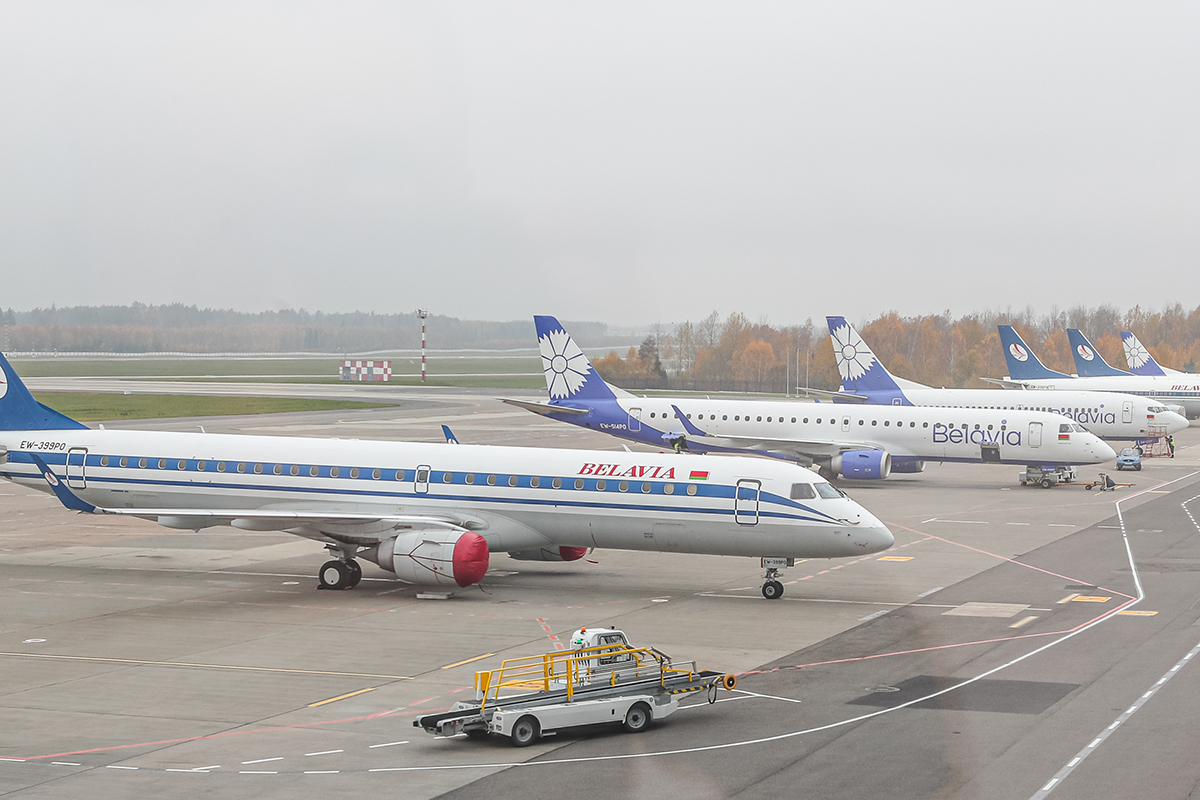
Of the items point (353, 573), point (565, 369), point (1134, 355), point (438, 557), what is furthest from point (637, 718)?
point (1134, 355)

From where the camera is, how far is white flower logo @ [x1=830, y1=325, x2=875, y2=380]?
78500mm

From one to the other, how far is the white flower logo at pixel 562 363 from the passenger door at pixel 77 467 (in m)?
30.0

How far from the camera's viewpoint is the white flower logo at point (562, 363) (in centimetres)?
6356

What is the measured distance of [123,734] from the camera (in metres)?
19.9

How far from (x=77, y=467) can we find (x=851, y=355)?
52884 millimetres

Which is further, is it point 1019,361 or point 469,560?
point 1019,361

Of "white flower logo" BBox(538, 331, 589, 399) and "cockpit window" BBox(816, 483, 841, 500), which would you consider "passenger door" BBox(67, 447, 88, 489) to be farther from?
"white flower logo" BBox(538, 331, 589, 399)

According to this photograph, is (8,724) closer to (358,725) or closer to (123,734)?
(123,734)

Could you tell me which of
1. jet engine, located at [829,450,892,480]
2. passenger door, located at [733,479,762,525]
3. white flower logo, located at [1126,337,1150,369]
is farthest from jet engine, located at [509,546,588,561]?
white flower logo, located at [1126,337,1150,369]

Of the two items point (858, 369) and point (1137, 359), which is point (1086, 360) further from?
point (858, 369)

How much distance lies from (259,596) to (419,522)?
4.62 m

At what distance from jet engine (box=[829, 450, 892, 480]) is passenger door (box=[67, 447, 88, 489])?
3545 centimetres

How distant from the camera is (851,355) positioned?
7850 centimetres

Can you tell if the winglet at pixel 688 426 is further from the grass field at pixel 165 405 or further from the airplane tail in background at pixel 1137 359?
the airplane tail in background at pixel 1137 359
